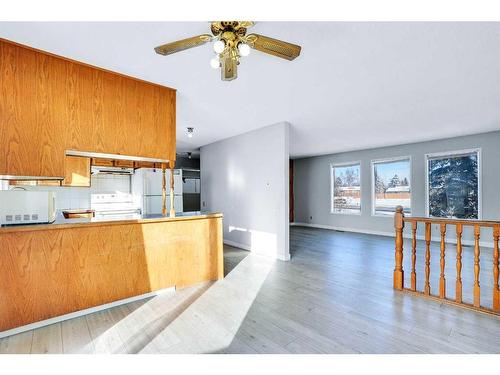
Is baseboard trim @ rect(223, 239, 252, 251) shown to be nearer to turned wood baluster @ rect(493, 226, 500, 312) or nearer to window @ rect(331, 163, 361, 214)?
turned wood baluster @ rect(493, 226, 500, 312)

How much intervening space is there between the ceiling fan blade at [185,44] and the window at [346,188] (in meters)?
6.75

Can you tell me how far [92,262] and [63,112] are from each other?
4.74ft

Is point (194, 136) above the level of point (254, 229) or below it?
above

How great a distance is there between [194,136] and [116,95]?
9.22 feet

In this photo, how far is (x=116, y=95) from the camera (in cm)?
266

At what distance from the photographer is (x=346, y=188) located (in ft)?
25.4

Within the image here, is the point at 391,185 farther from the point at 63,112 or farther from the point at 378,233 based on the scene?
the point at 63,112

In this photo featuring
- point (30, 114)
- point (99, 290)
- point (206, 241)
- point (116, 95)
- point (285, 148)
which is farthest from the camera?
point (285, 148)

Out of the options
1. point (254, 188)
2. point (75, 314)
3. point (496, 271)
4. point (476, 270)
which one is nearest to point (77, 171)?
point (75, 314)

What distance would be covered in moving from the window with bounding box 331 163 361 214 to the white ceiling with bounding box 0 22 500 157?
118 inches

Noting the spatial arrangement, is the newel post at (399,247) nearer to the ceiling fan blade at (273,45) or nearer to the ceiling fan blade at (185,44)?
the ceiling fan blade at (273,45)
